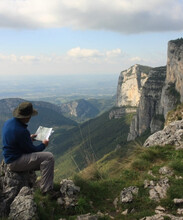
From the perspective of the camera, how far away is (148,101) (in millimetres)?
175375

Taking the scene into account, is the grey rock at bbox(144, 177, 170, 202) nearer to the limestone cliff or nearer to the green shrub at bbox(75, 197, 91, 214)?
the green shrub at bbox(75, 197, 91, 214)

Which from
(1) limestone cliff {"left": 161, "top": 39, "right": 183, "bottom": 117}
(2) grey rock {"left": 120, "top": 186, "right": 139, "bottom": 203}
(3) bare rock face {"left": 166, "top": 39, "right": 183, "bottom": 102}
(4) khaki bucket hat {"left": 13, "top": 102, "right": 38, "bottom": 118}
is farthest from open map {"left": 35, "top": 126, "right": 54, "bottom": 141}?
(3) bare rock face {"left": 166, "top": 39, "right": 183, "bottom": 102}

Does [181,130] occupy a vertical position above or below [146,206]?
above

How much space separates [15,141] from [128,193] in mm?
4089

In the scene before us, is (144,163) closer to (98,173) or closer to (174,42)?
(98,173)

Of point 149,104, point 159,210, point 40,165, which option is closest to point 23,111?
point 40,165

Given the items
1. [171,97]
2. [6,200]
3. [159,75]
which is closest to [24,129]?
[6,200]

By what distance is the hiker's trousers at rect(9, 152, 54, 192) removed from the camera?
7.66 m

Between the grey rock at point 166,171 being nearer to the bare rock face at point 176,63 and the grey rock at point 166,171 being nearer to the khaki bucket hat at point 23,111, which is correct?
the khaki bucket hat at point 23,111

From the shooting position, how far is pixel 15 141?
24.7 feet

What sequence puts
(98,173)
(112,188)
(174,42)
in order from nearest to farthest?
1. (112,188)
2. (98,173)
3. (174,42)

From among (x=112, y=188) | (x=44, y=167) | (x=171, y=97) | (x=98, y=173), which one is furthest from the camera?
(x=171, y=97)

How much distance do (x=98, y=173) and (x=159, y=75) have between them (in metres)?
182

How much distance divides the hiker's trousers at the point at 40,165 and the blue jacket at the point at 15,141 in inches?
6.3
